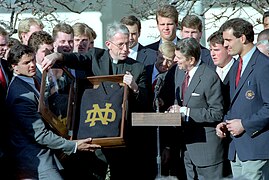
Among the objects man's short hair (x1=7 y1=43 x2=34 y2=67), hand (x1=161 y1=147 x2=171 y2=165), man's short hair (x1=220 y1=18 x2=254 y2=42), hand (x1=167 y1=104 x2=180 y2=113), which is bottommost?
hand (x1=161 y1=147 x2=171 y2=165)

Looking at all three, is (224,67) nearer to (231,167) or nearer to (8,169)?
(231,167)

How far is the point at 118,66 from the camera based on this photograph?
7.26 meters

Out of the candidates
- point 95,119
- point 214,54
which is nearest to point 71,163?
point 95,119

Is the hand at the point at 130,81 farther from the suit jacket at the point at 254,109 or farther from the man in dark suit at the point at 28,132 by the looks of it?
the suit jacket at the point at 254,109

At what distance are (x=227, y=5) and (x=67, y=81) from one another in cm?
622

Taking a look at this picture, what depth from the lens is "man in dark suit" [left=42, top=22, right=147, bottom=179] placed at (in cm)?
707

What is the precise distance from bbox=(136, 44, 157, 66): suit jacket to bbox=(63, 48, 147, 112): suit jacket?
72 centimetres

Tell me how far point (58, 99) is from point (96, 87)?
1.54 feet

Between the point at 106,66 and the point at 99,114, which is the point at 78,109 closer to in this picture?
the point at 99,114

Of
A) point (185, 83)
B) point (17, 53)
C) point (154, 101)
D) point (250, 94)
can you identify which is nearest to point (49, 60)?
point (17, 53)

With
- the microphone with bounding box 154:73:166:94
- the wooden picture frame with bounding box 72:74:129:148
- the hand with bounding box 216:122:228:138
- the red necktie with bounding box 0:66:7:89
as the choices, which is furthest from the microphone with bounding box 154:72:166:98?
the red necktie with bounding box 0:66:7:89

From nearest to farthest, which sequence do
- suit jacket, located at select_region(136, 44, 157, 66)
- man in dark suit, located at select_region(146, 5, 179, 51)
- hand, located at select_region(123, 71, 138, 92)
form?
hand, located at select_region(123, 71, 138, 92)
suit jacket, located at select_region(136, 44, 157, 66)
man in dark suit, located at select_region(146, 5, 179, 51)

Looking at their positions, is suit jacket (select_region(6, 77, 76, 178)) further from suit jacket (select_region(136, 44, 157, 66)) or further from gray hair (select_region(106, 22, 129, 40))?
suit jacket (select_region(136, 44, 157, 66))

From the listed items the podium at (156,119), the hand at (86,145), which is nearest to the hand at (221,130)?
the podium at (156,119)
